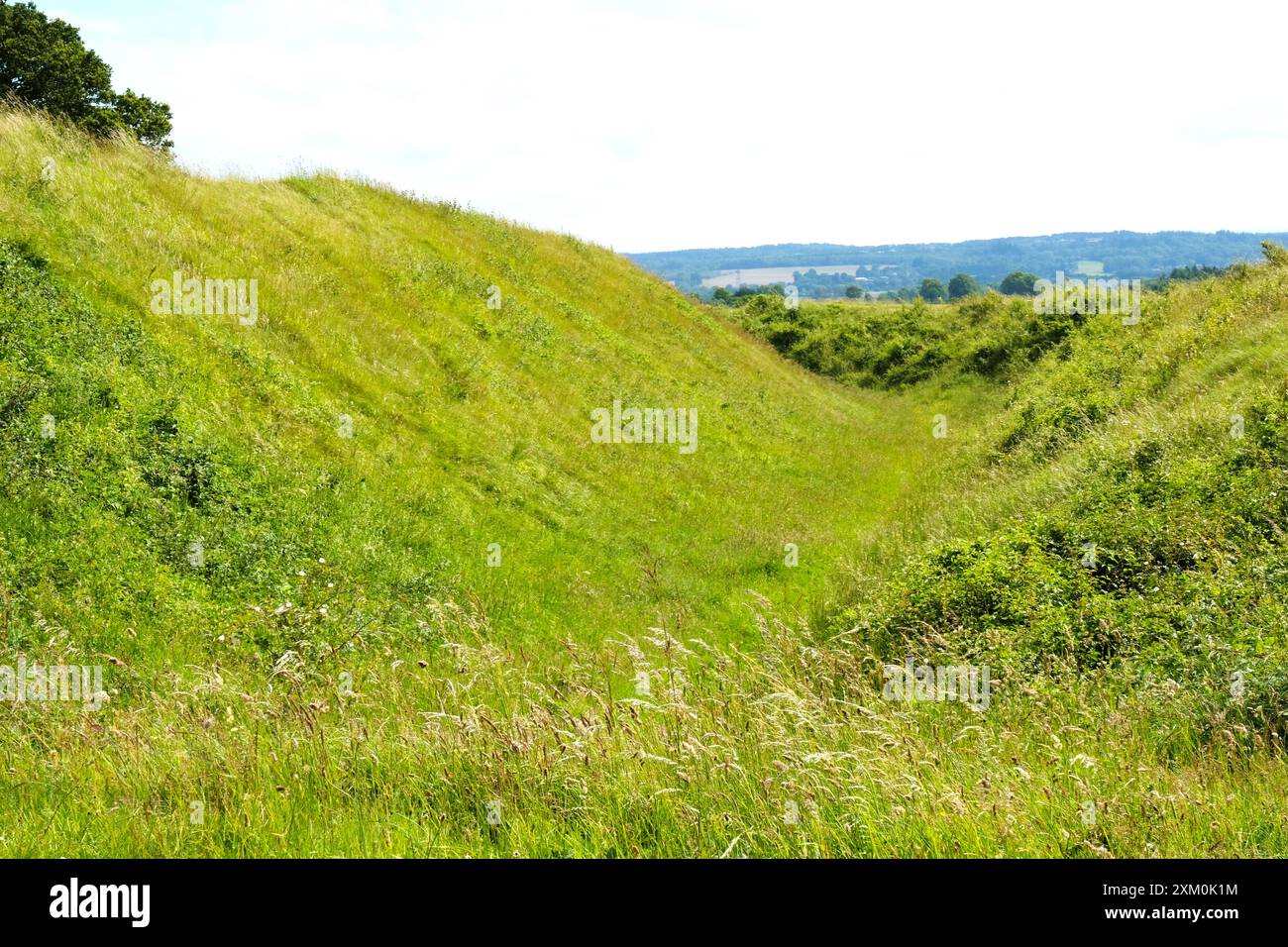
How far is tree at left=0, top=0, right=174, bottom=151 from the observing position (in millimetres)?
40062

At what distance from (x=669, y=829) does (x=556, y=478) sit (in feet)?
42.7

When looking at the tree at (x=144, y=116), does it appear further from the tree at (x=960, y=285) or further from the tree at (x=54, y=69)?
the tree at (x=960, y=285)

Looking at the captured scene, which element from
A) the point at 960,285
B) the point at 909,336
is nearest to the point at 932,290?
the point at 960,285

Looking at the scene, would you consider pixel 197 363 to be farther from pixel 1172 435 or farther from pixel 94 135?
pixel 1172 435

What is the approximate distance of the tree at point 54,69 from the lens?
4006 cm

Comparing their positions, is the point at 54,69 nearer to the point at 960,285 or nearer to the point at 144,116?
the point at 144,116

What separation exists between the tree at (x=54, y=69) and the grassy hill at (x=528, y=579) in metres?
25.2

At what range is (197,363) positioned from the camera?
43.7 feet

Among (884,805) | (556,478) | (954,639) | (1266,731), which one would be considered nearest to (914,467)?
(556,478)

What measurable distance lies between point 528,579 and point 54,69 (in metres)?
43.7

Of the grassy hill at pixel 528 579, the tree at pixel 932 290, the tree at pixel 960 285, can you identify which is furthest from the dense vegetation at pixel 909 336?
the tree at pixel 932 290

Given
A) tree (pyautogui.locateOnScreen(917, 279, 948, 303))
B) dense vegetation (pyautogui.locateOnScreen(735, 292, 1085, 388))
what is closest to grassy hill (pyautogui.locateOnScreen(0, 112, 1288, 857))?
dense vegetation (pyautogui.locateOnScreen(735, 292, 1085, 388))

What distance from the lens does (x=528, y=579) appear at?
1328 cm

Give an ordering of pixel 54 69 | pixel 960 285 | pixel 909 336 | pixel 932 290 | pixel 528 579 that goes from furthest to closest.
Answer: pixel 932 290 < pixel 960 285 < pixel 909 336 < pixel 54 69 < pixel 528 579
